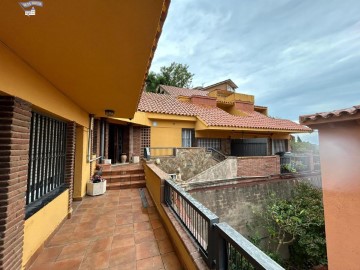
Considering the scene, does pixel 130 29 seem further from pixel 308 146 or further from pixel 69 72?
pixel 308 146

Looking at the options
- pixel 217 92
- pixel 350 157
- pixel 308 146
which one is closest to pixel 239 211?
pixel 350 157

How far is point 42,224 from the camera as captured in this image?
3.24 metres

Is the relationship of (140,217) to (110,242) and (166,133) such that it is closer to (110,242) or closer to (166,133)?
(110,242)

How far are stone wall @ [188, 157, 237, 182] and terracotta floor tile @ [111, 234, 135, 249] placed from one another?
15.3ft

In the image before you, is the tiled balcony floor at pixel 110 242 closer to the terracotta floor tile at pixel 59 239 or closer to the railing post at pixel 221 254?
the terracotta floor tile at pixel 59 239

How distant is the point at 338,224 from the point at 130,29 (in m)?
4.76


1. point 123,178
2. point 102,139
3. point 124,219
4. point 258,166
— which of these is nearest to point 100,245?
point 124,219

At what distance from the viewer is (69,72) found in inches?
101

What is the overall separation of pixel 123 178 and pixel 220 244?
21.2 ft

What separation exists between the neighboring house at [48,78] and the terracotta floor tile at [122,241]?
1289 millimetres

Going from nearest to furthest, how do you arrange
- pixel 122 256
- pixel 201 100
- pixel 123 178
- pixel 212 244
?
1. pixel 212 244
2. pixel 122 256
3. pixel 123 178
4. pixel 201 100

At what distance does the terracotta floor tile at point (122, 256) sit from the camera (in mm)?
2961

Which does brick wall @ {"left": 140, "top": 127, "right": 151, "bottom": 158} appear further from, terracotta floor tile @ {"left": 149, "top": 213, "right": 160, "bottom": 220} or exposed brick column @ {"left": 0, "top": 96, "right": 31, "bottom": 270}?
exposed brick column @ {"left": 0, "top": 96, "right": 31, "bottom": 270}

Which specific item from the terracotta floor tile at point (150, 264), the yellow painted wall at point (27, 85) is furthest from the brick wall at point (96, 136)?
the terracotta floor tile at point (150, 264)
